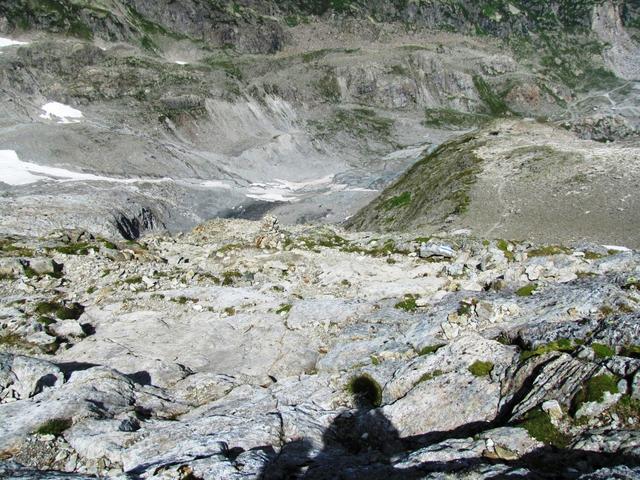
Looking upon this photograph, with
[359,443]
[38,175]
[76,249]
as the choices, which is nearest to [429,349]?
[359,443]

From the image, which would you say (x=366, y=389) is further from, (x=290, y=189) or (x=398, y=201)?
(x=290, y=189)

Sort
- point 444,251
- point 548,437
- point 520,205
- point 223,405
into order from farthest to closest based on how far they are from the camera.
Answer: point 520,205, point 444,251, point 223,405, point 548,437

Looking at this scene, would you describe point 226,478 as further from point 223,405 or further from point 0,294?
point 0,294

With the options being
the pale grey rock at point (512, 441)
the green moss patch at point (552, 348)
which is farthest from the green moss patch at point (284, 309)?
the pale grey rock at point (512, 441)

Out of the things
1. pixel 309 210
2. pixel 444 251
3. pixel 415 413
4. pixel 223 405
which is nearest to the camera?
pixel 415 413

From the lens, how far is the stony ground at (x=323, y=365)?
11367 mm

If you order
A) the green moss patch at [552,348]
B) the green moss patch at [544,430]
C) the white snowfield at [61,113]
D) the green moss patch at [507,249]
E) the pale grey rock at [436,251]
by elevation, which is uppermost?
the green moss patch at [544,430]

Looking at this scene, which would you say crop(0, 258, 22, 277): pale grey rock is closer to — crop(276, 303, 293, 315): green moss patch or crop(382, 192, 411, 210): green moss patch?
crop(276, 303, 293, 315): green moss patch

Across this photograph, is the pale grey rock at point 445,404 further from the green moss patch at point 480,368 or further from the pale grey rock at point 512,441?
the pale grey rock at point 512,441

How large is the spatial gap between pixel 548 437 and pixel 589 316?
804cm

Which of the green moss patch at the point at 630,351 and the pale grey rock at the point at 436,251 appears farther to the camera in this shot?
the pale grey rock at the point at 436,251

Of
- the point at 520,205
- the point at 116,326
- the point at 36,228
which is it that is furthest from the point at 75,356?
the point at 36,228

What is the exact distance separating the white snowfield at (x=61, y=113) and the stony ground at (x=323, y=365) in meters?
164

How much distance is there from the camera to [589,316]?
57.8 ft
